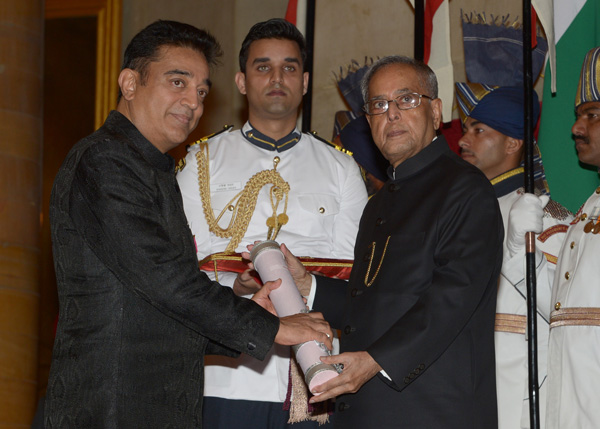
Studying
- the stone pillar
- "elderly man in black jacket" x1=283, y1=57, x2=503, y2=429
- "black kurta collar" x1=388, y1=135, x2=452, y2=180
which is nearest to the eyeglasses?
"elderly man in black jacket" x1=283, y1=57, x2=503, y2=429

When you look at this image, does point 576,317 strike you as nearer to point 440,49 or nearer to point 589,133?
point 589,133

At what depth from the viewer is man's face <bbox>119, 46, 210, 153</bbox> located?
3.03 meters

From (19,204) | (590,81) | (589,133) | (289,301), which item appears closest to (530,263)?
(589,133)

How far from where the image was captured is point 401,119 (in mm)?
3152

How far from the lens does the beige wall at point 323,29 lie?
20.2ft

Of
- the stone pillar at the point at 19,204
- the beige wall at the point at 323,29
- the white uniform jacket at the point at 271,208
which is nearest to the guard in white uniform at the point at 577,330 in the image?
the white uniform jacket at the point at 271,208

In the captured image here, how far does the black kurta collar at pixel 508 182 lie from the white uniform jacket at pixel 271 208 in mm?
886

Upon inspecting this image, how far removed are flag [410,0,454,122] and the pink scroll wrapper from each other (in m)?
1.60

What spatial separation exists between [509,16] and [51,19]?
3800mm

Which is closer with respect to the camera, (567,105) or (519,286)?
(519,286)

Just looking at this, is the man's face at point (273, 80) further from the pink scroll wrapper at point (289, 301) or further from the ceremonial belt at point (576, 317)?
the ceremonial belt at point (576, 317)

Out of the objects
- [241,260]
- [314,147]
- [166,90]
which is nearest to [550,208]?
[314,147]

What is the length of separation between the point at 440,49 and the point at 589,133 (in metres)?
0.89

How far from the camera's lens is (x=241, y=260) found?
3.60 metres
